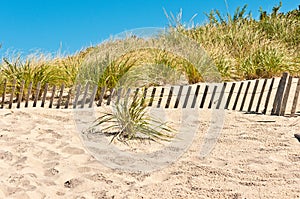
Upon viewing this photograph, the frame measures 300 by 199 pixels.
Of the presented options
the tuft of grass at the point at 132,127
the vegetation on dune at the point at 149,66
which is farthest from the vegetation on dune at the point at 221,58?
the tuft of grass at the point at 132,127

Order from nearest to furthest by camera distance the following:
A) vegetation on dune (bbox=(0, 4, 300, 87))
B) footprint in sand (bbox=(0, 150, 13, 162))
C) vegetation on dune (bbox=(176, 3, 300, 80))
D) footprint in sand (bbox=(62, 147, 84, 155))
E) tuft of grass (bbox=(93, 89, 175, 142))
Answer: footprint in sand (bbox=(0, 150, 13, 162)) → footprint in sand (bbox=(62, 147, 84, 155)) → tuft of grass (bbox=(93, 89, 175, 142)) → vegetation on dune (bbox=(0, 4, 300, 87)) → vegetation on dune (bbox=(176, 3, 300, 80))

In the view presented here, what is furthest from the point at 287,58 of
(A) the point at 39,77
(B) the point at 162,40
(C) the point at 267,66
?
(A) the point at 39,77

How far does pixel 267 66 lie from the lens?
9906 millimetres

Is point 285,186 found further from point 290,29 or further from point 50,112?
point 290,29

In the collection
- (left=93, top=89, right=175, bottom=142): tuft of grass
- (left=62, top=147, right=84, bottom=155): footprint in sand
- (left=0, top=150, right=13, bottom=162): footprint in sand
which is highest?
(left=93, top=89, right=175, bottom=142): tuft of grass

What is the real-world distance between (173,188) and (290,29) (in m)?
12.2

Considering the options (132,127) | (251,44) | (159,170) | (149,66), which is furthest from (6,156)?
(251,44)

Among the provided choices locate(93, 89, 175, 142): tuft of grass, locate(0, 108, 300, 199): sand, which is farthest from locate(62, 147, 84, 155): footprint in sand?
locate(93, 89, 175, 142): tuft of grass

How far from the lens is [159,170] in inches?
164

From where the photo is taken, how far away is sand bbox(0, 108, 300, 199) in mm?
3621

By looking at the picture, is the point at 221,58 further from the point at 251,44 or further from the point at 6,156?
the point at 6,156

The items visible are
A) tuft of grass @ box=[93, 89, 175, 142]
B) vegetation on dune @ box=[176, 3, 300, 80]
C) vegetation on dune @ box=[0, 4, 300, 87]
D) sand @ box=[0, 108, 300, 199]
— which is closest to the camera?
sand @ box=[0, 108, 300, 199]

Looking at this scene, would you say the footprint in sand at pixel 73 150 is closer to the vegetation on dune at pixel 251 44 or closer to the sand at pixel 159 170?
the sand at pixel 159 170

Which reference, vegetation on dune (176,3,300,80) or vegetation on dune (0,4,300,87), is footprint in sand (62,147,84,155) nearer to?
vegetation on dune (0,4,300,87)
